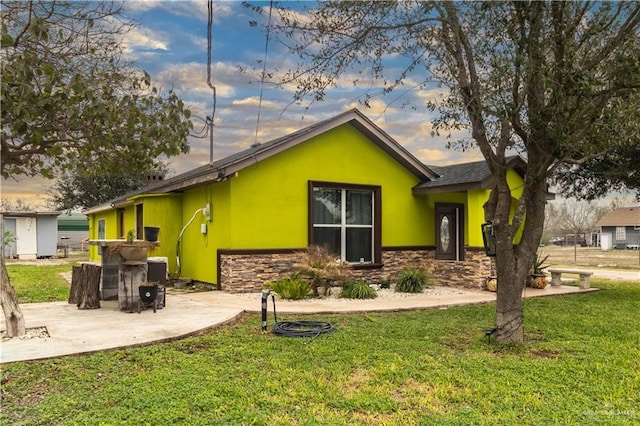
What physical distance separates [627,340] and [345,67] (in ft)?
18.0

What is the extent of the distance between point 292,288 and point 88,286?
394 centimetres

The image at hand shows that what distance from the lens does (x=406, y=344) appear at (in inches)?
246

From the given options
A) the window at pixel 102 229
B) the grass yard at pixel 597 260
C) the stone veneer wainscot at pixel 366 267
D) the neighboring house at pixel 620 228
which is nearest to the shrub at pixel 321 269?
the stone veneer wainscot at pixel 366 267

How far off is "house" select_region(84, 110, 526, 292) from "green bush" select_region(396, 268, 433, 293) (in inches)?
51.6

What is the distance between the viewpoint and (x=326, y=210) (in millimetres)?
12648

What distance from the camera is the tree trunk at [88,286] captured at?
871cm

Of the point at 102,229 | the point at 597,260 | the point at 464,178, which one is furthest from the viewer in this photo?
the point at 597,260

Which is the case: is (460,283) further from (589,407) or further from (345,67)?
(589,407)

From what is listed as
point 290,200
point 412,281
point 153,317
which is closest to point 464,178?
point 412,281

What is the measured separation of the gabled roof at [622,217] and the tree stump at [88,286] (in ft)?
164

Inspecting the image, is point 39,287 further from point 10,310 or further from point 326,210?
point 326,210

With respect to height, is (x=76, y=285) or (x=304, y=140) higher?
(x=304, y=140)

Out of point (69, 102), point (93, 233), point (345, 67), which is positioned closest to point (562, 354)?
point (345, 67)

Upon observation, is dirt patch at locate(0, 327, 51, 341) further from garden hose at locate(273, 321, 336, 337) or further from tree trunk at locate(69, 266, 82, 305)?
garden hose at locate(273, 321, 336, 337)
